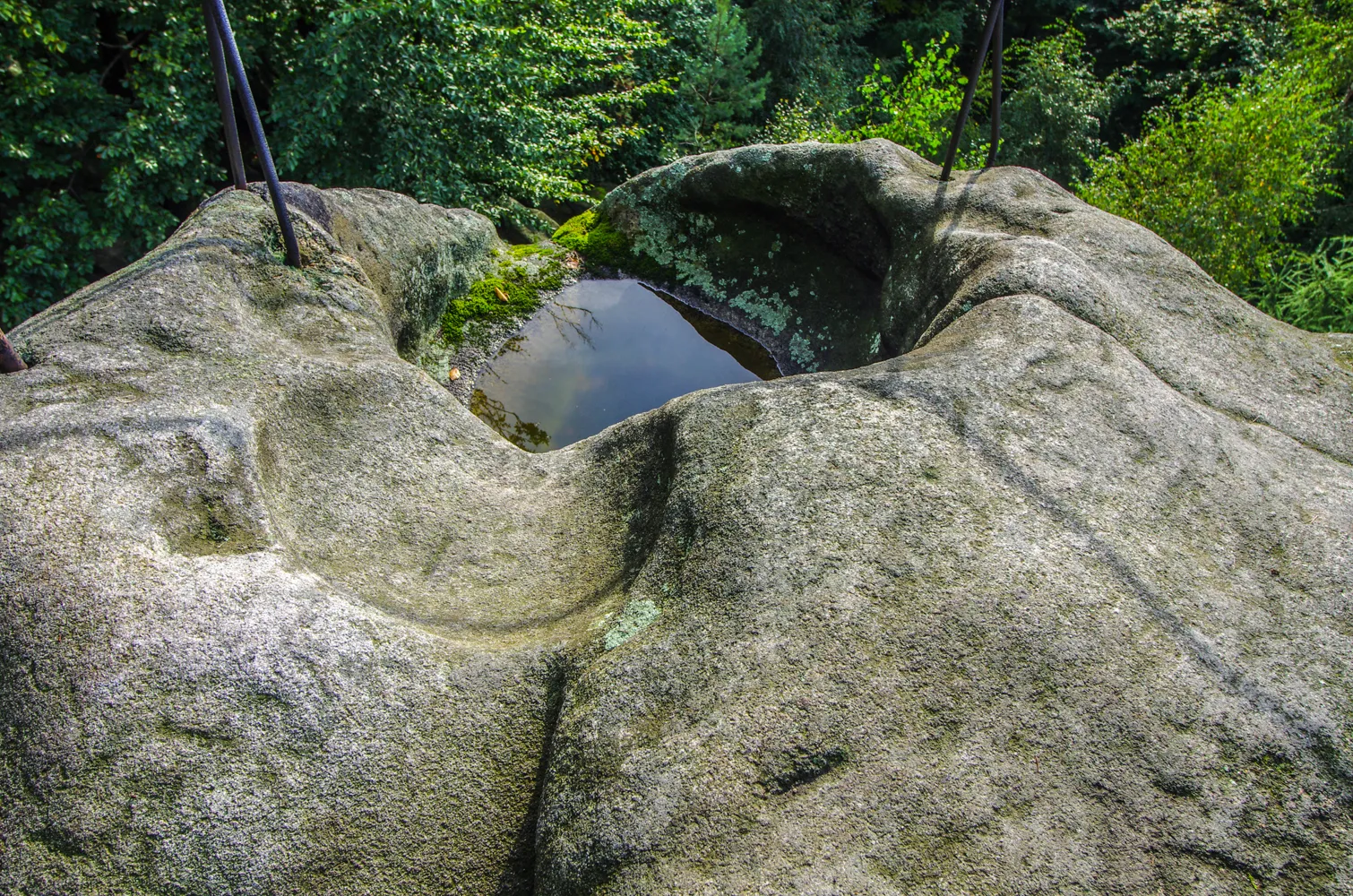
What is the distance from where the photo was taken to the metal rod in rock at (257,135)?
2.52 m

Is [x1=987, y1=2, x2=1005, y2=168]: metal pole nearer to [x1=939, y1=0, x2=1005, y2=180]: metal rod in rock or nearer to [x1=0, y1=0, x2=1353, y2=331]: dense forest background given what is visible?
[x1=939, y1=0, x2=1005, y2=180]: metal rod in rock

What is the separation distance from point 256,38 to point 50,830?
6585 millimetres

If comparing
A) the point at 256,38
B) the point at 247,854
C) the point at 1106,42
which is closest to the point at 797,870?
the point at 247,854

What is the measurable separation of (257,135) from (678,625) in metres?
2.14

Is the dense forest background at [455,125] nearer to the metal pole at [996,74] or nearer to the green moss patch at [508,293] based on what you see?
the green moss patch at [508,293]

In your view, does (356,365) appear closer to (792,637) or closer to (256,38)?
(792,637)

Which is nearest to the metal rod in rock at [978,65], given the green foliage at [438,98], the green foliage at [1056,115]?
the green foliage at [438,98]

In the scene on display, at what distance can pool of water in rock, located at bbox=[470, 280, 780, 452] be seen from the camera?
364 centimetres

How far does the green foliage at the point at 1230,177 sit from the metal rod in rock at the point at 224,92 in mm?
7742

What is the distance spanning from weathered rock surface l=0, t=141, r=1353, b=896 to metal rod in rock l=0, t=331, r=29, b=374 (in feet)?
0.21

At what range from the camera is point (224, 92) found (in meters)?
2.71

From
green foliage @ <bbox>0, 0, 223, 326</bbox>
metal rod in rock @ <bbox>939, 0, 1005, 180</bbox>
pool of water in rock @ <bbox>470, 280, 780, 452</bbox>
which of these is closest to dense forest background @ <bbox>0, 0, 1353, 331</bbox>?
green foliage @ <bbox>0, 0, 223, 326</bbox>

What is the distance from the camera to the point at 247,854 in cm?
147

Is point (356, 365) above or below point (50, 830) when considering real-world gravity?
above
